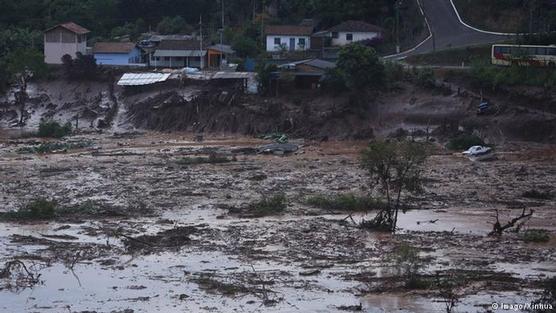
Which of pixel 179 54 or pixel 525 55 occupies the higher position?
pixel 525 55

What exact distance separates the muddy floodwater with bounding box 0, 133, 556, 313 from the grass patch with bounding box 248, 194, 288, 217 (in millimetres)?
Result: 383

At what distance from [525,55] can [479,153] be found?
9856 millimetres

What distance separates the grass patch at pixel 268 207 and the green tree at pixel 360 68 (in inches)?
713

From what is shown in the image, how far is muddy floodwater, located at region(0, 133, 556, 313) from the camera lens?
20562mm

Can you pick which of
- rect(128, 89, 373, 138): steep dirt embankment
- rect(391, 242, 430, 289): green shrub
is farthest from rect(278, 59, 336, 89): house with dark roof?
rect(391, 242, 430, 289): green shrub

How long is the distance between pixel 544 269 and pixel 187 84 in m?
34.6

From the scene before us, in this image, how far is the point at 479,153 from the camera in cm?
4041

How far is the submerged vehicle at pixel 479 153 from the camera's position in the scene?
4015cm

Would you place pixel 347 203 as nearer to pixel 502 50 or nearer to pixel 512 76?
pixel 512 76

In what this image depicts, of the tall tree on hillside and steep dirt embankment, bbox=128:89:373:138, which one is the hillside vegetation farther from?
the tall tree on hillside

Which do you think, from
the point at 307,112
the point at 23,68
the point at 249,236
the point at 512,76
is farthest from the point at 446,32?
the point at 249,236

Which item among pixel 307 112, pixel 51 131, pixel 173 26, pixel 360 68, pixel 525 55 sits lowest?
pixel 51 131

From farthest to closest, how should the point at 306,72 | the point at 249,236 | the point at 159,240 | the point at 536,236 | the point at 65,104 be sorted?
1. the point at 65,104
2. the point at 306,72
3. the point at 249,236
4. the point at 159,240
5. the point at 536,236

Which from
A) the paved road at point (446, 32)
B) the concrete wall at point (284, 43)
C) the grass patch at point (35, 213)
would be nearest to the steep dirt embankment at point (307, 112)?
the paved road at point (446, 32)
